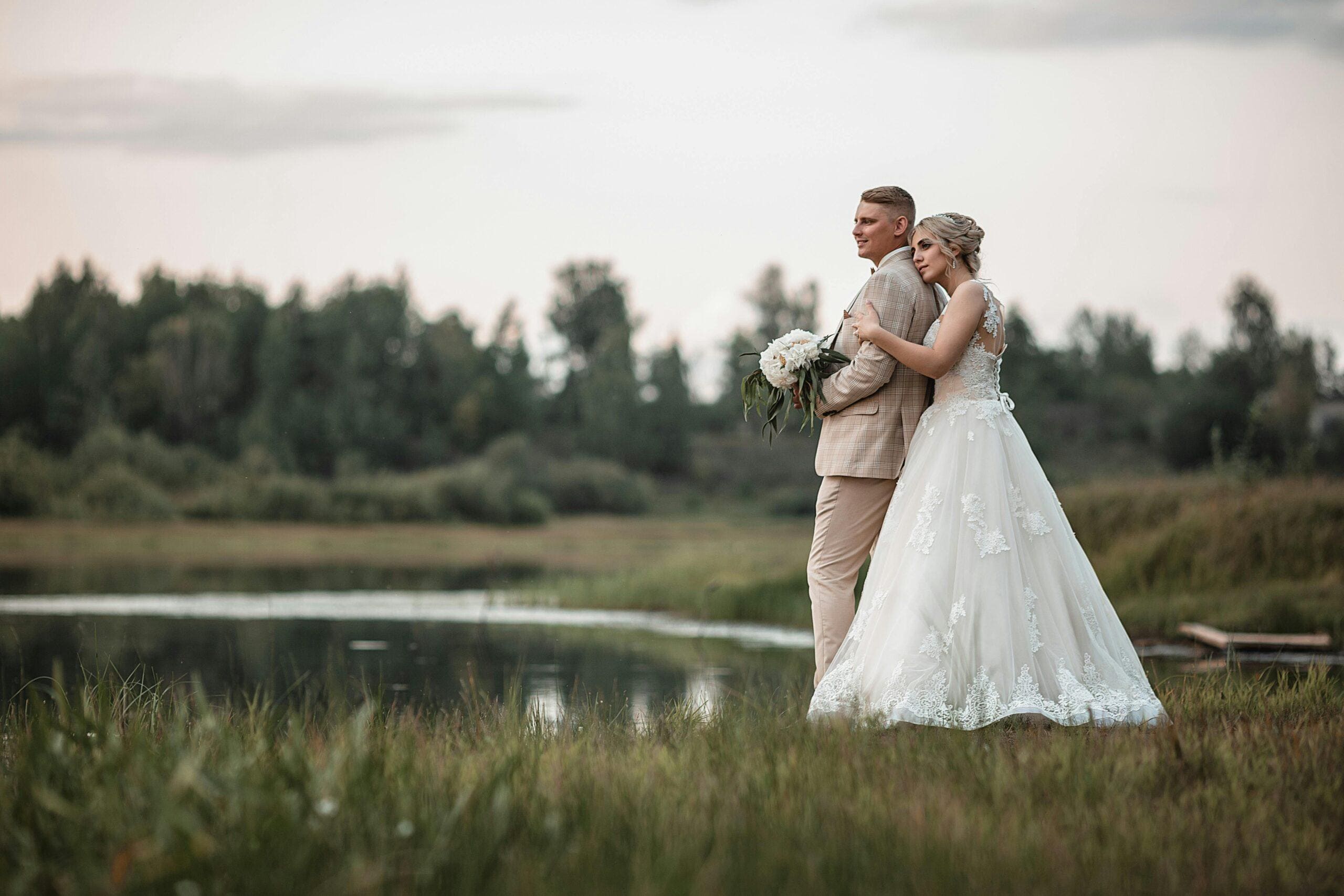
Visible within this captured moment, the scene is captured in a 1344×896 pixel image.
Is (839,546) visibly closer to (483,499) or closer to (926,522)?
(926,522)

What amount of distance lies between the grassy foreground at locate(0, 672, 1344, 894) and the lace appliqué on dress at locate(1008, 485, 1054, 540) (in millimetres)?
984

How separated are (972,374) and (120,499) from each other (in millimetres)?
35792

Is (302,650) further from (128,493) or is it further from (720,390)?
(720,390)

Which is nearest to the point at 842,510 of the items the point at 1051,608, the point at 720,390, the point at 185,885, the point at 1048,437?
the point at 1051,608

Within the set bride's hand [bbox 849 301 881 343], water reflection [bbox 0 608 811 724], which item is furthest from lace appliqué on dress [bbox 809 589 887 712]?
water reflection [bbox 0 608 811 724]

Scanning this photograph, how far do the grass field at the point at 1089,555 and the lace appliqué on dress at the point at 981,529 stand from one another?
8538 mm

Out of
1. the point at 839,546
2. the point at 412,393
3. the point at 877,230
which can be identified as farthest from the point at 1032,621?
the point at 412,393

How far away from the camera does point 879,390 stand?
5781mm

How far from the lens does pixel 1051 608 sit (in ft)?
17.6

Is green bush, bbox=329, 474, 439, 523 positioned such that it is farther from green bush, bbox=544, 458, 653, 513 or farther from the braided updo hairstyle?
the braided updo hairstyle

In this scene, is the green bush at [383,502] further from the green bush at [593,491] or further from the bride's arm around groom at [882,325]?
the bride's arm around groom at [882,325]

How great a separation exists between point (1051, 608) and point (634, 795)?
84.3 inches

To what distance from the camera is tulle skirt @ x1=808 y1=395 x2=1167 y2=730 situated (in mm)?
5125

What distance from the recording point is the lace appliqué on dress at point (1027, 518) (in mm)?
5508
